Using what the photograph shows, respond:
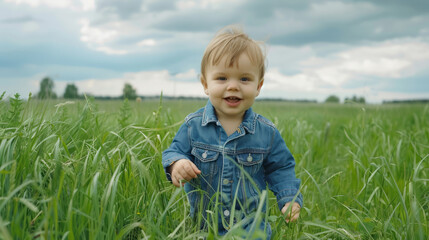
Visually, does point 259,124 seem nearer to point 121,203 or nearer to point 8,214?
point 121,203

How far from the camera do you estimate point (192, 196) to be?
2352 millimetres

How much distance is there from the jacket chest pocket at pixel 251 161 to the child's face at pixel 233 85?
25 centimetres

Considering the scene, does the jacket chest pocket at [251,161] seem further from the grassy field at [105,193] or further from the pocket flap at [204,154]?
the grassy field at [105,193]

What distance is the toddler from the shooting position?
2.17 metres

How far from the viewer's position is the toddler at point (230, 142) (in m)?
2.17

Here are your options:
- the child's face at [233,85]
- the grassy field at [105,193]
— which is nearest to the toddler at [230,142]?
the child's face at [233,85]

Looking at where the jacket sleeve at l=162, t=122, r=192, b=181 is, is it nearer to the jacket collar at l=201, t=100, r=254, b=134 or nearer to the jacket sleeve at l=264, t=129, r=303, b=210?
the jacket collar at l=201, t=100, r=254, b=134

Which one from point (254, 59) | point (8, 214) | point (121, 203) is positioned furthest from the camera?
point (254, 59)

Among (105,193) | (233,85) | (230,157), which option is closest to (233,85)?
(233,85)

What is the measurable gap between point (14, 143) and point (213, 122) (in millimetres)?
1022

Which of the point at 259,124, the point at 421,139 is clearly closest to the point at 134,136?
the point at 259,124

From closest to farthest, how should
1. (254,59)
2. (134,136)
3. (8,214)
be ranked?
(8,214)
(254,59)
(134,136)

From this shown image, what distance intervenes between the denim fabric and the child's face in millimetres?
108

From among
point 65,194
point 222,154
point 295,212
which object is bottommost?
point 295,212
